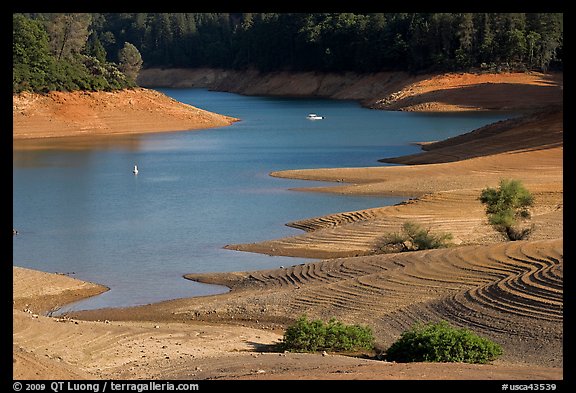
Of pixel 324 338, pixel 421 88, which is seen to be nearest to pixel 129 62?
pixel 421 88

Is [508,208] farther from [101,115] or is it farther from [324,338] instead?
[101,115]

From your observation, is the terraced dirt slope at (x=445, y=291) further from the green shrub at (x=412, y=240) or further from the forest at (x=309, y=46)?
the forest at (x=309, y=46)

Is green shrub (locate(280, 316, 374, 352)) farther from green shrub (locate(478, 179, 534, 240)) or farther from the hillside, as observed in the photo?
the hillside

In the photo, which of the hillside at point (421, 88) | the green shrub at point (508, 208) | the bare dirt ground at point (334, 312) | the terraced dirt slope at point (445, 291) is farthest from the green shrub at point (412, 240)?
the hillside at point (421, 88)

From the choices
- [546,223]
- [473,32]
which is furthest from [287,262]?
[473,32]

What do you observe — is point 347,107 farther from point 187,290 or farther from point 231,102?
point 187,290

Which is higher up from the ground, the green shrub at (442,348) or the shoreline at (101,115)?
the green shrub at (442,348)
